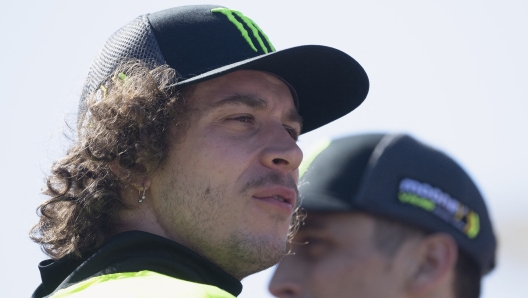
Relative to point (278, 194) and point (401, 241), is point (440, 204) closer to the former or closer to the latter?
point (401, 241)

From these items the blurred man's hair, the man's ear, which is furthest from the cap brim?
the man's ear

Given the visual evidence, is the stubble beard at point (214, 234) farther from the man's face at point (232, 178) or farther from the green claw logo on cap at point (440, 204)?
the green claw logo on cap at point (440, 204)

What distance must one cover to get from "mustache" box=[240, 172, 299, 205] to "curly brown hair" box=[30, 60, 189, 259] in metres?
0.37

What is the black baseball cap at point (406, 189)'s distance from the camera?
305 centimetres

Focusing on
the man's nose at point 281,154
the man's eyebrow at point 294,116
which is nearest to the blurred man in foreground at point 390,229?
the man's nose at point 281,154

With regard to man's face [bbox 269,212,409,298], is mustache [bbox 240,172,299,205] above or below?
above

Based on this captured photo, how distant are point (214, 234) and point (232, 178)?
0.77ft

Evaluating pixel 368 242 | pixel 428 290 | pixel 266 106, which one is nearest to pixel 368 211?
pixel 368 242

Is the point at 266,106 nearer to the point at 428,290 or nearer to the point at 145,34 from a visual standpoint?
the point at 145,34

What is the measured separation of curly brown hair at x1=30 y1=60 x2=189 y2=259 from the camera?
314 cm

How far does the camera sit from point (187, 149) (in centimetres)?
323

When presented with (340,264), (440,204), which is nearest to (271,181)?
(340,264)

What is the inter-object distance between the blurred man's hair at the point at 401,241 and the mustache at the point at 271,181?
1.23ft

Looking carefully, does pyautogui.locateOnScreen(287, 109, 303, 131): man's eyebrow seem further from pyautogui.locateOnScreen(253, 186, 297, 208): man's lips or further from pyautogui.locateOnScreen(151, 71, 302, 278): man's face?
pyautogui.locateOnScreen(253, 186, 297, 208): man's lips
